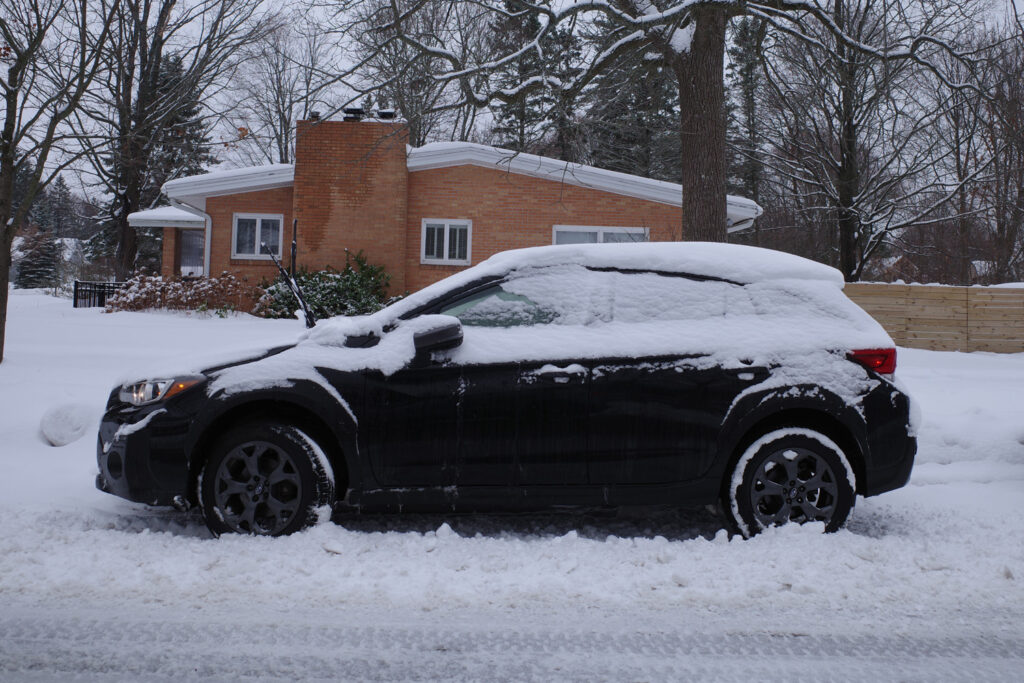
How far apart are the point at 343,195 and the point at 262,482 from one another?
48.6ft

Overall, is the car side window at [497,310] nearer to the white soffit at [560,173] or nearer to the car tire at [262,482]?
the car tire at [262,482]

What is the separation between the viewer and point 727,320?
4.80 meters

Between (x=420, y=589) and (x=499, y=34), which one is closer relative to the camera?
(x=420, y=589)

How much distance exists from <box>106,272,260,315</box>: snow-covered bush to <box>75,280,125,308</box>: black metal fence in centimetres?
1036

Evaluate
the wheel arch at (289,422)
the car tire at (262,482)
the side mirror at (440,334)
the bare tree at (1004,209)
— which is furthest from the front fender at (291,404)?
the bare tree at (1004,209)

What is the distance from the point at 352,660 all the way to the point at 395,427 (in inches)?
60.6

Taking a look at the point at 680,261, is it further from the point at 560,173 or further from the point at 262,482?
the point at 560,173

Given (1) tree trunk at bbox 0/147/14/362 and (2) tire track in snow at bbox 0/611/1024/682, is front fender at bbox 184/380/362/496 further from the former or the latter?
(1) tree trunk at bbox 0/147/14/362

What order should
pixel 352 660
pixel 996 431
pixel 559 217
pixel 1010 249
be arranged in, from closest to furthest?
pixel 352 660
pixel 996 431
pixel 559 217
pixel 1010 249

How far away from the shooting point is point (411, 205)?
754 inches

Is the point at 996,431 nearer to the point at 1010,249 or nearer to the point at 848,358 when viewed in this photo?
the point at 848,358

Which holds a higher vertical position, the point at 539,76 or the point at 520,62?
the point at 520,62

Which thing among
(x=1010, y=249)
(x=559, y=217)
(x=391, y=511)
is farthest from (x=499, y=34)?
(x=1010, y=249)

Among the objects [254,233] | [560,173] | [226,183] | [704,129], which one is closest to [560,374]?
[704,129]
